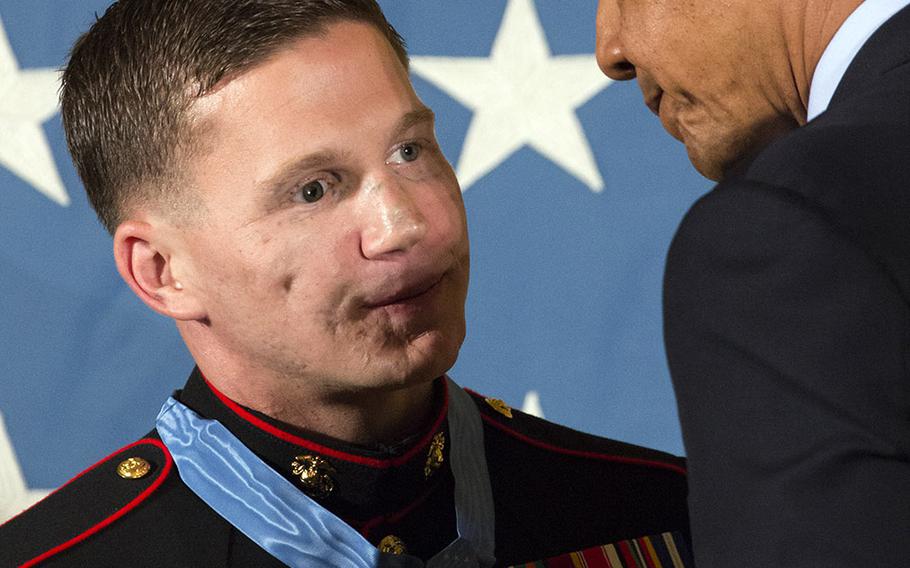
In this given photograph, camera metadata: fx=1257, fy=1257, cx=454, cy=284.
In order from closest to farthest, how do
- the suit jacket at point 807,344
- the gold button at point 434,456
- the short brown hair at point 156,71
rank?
the suit jacket at point 807,344 → the short brown hair at point 156,71 → the gold button at point 434,456

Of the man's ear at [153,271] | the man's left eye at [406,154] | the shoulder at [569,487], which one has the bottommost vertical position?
the shoulder at [569,487]

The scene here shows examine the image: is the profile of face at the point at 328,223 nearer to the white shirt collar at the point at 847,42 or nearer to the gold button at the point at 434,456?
the gold button at the point at 434,456

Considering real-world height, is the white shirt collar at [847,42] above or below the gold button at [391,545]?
above

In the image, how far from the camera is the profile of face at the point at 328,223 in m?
0.98

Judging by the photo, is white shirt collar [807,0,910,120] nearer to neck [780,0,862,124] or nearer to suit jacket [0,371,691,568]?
neck [780,0,862,124]

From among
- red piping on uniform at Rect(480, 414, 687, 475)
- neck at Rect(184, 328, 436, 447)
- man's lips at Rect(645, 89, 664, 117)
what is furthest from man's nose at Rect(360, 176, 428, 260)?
red piping on uniform at Rect(480, 414, 687, 475)

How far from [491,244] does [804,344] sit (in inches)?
54.7

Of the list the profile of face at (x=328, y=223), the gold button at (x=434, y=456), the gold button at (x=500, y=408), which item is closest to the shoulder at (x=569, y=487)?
the gold button at (x=500, y=408)

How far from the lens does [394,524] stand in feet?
3.65

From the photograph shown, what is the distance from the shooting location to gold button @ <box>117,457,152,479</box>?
113cm

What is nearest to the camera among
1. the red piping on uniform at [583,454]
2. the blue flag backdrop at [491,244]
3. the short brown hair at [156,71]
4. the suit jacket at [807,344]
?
the suit jacket at [807,344]

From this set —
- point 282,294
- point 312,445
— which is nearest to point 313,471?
point 312,445

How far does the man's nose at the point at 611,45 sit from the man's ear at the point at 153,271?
0.41 m

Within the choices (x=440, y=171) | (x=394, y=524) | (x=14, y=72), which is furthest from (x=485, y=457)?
(x=14, y=72)
